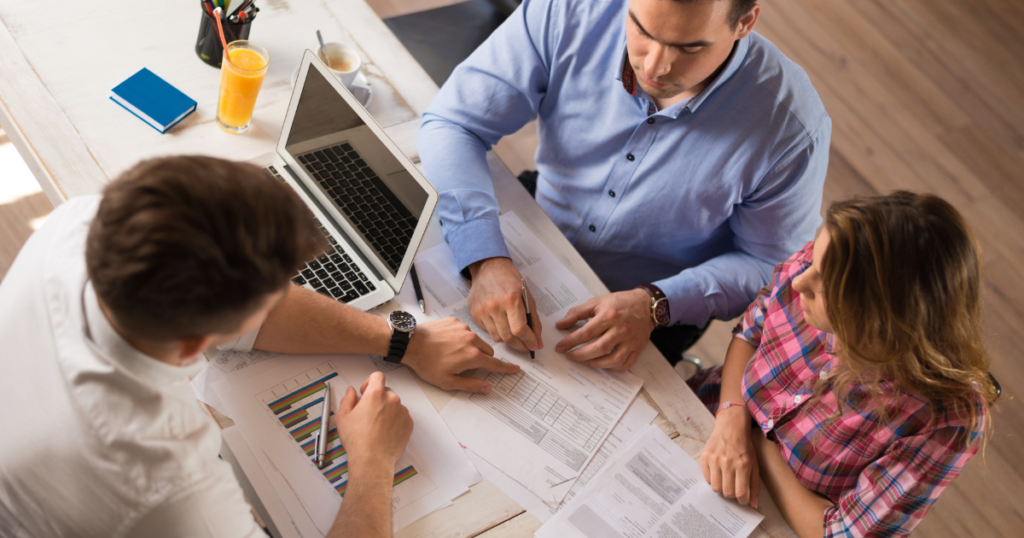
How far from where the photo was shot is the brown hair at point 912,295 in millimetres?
957

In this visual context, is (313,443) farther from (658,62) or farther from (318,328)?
(658,62)

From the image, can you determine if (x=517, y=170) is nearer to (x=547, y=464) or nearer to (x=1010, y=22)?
(x=547, y=464)

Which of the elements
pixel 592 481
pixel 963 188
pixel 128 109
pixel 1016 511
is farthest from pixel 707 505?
pixel 963 188

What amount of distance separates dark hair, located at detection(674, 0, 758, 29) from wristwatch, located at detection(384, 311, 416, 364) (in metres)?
0.67

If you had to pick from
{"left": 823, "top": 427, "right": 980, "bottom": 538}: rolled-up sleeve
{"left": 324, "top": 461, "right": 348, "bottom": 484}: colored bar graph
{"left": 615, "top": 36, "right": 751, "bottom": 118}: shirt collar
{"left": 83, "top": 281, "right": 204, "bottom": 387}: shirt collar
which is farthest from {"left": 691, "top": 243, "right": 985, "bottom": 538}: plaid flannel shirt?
{"left": 83, "top": 281, "right": 204, "bottom": 387}: shirt collar

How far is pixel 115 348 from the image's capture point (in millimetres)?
694

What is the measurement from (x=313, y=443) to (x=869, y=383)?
2.76 feet

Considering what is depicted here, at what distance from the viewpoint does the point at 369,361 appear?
1.12 meters

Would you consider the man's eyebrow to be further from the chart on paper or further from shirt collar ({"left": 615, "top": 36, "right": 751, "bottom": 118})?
the chart on paper

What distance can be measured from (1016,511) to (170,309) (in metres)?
2.47

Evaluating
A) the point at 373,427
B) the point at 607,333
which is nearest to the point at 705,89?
the point at 607,333

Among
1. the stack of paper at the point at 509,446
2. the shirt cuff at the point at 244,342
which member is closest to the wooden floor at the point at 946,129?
the stack of paper at the point at 509,446

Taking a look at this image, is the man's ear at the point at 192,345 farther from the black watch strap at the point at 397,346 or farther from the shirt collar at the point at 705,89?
the shirt collar at the point at 705,89

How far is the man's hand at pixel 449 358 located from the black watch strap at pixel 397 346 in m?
0.01
